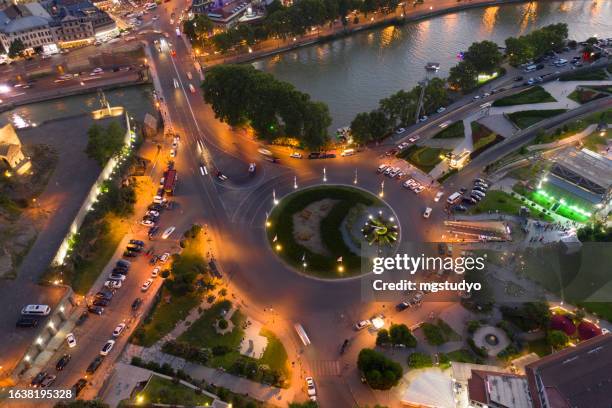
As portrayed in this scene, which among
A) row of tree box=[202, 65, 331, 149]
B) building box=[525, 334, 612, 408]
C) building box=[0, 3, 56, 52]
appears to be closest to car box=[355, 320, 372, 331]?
building box=[525, 334, 612, 408]

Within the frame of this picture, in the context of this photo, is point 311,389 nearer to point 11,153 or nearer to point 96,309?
point 96,309

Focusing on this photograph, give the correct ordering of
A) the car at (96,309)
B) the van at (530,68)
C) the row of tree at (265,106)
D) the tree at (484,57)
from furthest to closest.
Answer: the van at (530,68), the tree at (484,57), the row of tree at (265,106), the car at (96,309)

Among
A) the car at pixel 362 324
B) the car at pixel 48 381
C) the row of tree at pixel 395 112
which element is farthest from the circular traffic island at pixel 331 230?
Answer: the car at pixel 48 381

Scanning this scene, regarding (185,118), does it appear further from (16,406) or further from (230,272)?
(16,406)

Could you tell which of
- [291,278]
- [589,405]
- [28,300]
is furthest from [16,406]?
[589,405]

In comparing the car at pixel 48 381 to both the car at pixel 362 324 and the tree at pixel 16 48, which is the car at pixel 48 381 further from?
the tree at pixel 16 48

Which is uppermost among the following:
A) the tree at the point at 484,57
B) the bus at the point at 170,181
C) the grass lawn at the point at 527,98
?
the tree at the point at 484,57

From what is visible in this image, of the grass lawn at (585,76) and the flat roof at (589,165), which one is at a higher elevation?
the grass lawn at (585,76)
